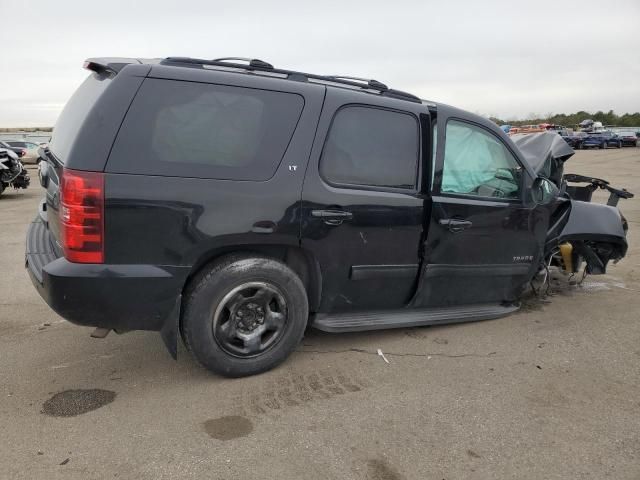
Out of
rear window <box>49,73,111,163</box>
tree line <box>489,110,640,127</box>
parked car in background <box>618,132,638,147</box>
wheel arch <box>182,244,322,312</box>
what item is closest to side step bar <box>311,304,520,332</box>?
wheel arch <box>182,244,322,312</box>

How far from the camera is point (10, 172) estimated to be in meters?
12.7

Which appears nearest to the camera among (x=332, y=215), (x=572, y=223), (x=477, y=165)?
(x=332, y=215)

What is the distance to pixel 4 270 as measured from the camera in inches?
235

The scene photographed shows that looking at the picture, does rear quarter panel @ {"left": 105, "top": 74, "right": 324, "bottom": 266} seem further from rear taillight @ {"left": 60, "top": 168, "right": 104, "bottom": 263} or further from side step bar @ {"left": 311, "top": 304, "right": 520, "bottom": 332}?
side step bar @ {"left": 311, "top": 304, "right": 520, "bottom": 332}

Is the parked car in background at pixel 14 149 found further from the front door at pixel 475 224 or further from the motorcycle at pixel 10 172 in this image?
the front door at pixel 475 224

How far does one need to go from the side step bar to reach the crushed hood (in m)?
1.40

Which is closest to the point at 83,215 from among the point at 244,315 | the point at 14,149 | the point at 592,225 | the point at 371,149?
the point at 244,315

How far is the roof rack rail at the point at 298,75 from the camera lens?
3283 millimetres

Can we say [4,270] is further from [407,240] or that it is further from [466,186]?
[466,186]

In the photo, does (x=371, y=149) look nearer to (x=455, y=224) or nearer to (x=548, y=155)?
(x=455, y=224)

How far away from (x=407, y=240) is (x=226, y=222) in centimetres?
136

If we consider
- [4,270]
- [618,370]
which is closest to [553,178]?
[618,370]

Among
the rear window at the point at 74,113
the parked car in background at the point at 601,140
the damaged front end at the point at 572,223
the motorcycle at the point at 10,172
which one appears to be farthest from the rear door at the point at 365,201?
the parked car in background at the point at 601,140

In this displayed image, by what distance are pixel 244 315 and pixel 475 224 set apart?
1.89m
